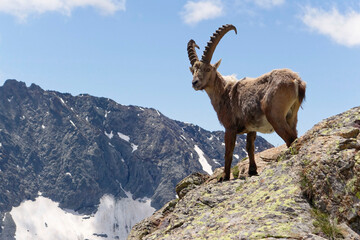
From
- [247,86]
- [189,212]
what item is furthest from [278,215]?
[247,86]

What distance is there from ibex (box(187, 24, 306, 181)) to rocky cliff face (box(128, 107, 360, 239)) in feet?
9.44

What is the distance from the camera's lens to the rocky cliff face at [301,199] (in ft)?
29.2

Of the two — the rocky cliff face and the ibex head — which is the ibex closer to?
the ibex head

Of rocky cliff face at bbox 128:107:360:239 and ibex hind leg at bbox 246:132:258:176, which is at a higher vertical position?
ibex hind leg at bbox 246:132:258:176

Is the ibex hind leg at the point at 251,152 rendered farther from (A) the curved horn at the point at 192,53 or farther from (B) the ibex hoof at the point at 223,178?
(A) the curved horn at the point at 192,53

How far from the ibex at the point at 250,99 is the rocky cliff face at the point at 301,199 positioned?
9.44 ft

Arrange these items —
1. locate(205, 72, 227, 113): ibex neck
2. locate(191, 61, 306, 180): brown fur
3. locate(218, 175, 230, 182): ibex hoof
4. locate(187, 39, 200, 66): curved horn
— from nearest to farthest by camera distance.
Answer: locate(191, 61, 306, 180): brown fur, locate(218, 175, 230, 182): ibex hoof, locate(205, 72, 227, 113): ibex neck, locate(187, 39, 200, 66): curved horn

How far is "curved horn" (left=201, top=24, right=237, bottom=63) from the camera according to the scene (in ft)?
60.8

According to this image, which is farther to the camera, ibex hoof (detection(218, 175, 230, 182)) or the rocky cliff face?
ibex hoof (detection(218, 175, 230, 182))

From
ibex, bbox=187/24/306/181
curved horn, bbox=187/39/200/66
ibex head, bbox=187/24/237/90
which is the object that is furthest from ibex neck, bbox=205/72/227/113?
curved horn, bbox=187/39/200/66

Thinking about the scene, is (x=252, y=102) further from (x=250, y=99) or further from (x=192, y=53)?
(x=192, y=53)

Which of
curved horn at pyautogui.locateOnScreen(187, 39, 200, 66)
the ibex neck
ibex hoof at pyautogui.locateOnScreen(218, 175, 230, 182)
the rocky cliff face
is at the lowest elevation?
the rocky cliff face

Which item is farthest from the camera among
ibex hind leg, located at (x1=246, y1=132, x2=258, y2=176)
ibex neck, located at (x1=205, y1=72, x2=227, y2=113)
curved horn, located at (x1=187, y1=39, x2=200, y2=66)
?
curved horn, located at (x1=187, y1=39, x2=200, y2=66)

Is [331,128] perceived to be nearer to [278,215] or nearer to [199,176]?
[278,215]
